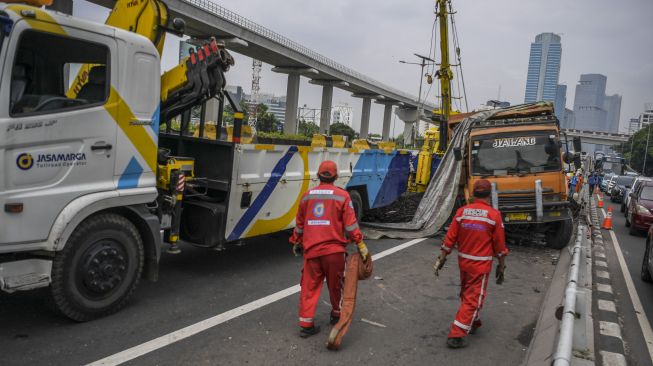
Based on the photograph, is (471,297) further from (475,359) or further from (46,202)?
(46,202)

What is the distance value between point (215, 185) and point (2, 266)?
2421mm

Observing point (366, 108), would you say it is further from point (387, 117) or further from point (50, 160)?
point (50, 160)

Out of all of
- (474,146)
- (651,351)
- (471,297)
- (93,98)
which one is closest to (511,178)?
(474,146)

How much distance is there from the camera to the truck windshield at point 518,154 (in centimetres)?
956

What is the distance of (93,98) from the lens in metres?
4.41

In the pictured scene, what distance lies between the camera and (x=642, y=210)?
41.6 ft

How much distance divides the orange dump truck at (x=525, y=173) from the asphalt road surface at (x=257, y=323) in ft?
8.52

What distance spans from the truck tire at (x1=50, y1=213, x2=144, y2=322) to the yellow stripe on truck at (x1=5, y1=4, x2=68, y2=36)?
1.62 m

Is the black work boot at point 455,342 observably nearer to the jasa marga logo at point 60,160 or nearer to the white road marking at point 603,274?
the jasa marga logo at point 60,160

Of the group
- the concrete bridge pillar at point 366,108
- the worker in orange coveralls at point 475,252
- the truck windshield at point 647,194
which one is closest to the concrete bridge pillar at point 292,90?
the concrete bridge pillar at point 366,108

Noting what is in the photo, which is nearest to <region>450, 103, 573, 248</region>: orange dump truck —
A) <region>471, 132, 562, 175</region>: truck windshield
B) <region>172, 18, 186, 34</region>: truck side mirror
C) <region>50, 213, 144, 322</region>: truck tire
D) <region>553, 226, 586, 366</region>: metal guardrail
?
<region>471, 132, 562, 175</region>: truck windshield

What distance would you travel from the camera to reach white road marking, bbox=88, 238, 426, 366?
12.6ft

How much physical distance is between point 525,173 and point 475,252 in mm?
5633

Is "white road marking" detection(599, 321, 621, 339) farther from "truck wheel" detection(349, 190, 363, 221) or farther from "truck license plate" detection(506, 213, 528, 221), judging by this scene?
"truck wheel" detection(349, 190, 363, 221)
